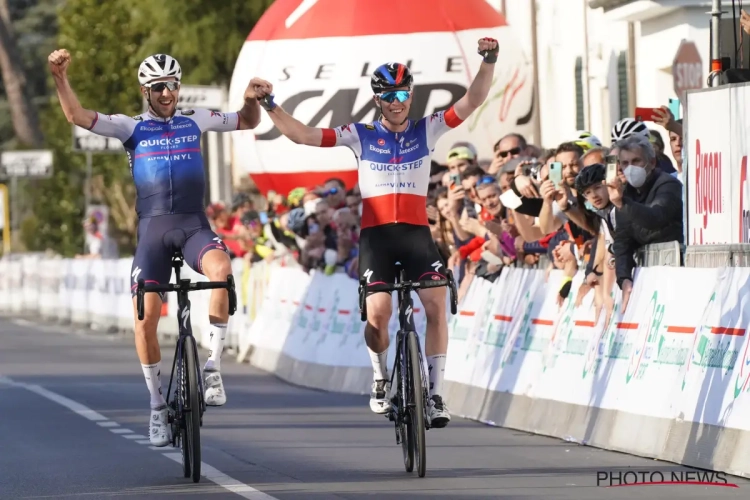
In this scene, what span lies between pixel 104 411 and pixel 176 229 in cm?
532

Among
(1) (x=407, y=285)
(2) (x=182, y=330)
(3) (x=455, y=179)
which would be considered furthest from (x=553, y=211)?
(2) (x=182, y=330)

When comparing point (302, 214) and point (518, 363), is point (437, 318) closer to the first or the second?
point (518, 363)

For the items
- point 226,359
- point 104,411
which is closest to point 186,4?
point 226,359

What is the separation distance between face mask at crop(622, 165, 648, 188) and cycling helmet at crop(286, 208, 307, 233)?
9.47 m

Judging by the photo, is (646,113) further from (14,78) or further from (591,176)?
(14,78)

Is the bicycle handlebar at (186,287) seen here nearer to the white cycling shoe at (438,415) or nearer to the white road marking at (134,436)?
the white cycling shoe at (438,415)

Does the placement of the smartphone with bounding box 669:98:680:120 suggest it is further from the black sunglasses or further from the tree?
the tree

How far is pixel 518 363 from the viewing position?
15.9m

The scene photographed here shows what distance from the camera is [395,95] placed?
41.5 ft

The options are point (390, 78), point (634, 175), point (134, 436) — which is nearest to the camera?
point (390, 78)

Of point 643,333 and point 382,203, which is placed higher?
point 382,203

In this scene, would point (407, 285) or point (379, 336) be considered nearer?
point (407, 285)

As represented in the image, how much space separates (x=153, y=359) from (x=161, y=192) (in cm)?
105

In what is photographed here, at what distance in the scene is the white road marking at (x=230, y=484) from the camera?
1105 centimetres
